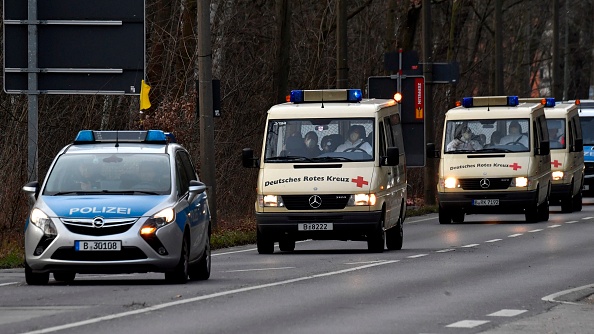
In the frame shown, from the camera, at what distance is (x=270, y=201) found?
2478 centimetres

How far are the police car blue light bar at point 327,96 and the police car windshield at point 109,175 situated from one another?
24.3ft

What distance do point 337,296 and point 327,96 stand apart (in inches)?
378

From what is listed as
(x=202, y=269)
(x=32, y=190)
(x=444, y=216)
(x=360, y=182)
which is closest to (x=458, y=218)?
(x=444, y=216)

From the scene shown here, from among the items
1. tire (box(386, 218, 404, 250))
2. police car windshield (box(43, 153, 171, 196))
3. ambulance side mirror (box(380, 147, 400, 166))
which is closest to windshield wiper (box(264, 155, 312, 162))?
ambulance side mirror (box(380, 147, 400, 166))

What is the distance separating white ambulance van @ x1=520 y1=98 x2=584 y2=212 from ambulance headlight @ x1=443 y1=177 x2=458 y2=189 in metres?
5.67

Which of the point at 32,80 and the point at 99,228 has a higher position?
the point at 32,80

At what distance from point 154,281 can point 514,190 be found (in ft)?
52.9

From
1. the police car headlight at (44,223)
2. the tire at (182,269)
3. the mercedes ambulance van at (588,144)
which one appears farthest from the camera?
the mercedes ambulance van at (588,144)

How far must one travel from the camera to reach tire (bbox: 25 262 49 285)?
18016 millimetres

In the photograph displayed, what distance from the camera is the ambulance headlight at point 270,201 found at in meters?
24.7

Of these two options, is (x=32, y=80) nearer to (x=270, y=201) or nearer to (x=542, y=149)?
(x=270, y=201)

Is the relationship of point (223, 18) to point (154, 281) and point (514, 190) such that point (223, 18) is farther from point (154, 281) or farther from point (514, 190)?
point (154, 281)

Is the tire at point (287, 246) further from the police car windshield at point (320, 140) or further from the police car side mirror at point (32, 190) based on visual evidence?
the police car side mirror at point (32, 190)

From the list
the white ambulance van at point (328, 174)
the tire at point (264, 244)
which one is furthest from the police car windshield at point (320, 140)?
the tire at point (264, 244)
